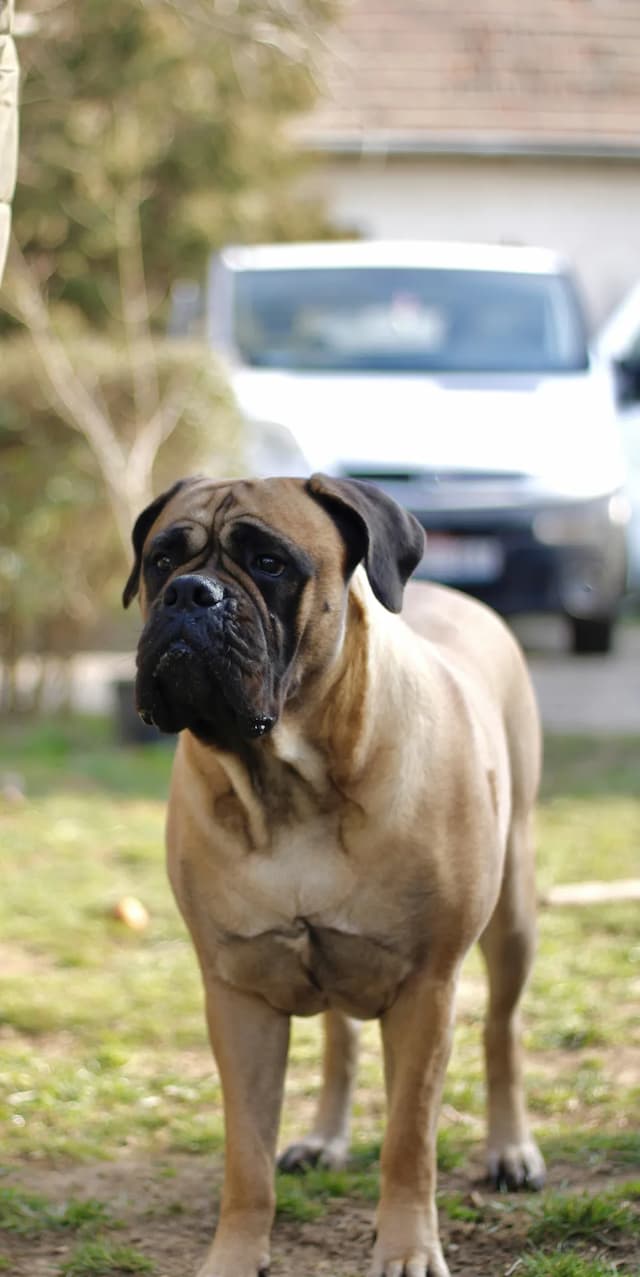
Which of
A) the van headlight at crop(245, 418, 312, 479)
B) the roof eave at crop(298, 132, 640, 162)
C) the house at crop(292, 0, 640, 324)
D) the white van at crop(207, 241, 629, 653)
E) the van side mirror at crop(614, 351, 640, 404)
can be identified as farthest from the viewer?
the house at crop(292, 0, 640, 324)

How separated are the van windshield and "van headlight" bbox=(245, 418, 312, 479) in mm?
641

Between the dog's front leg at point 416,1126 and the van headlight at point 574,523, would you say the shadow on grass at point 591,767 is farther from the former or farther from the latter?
the dog's front leg at point 416,1126

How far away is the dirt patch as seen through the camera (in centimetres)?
345

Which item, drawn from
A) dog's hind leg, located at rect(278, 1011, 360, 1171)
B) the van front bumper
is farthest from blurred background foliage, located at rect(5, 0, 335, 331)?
dog's hind leg, located at rect(278, 1011, 360, 1171)

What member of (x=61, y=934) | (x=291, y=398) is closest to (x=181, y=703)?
(x=61, y=934)

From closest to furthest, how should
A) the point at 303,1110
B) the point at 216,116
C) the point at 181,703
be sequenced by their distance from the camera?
the point at 181,703 → the point at 303,1110 → the point at 216,116

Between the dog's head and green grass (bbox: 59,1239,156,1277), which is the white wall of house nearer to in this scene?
the dog's head

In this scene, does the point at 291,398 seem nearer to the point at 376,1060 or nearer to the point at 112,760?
the point at 112,760

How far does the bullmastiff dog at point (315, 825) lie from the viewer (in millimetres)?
3258

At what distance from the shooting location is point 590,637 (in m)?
11.5

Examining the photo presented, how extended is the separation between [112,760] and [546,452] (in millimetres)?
3093

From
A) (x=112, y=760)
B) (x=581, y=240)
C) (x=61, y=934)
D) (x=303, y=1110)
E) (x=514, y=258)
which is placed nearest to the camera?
(x=303, y=1110)

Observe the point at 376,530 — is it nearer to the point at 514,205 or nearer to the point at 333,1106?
the point at 333,1106

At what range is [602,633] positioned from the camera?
11422mm
